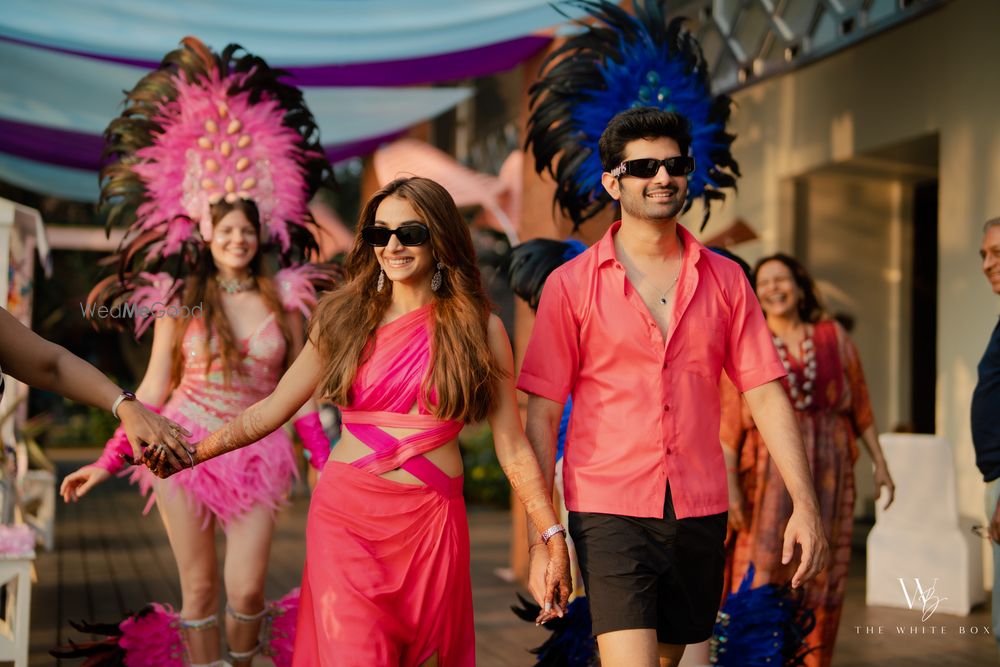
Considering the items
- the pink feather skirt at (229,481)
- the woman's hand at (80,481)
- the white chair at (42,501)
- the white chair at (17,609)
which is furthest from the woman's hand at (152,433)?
the white chair at (42,501)

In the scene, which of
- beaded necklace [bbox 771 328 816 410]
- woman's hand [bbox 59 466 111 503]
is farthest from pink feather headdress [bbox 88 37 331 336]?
beaded necklace [bbox 771 328 816 410]

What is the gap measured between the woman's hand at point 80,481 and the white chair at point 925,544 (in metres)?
4.95

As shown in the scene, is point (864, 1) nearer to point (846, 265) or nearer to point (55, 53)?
point (846, 265)

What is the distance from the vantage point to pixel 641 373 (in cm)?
310

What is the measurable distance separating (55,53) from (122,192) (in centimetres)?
338

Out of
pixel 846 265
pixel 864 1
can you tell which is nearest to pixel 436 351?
pixel 864 1

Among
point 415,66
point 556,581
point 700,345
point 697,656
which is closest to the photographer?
point 556,581

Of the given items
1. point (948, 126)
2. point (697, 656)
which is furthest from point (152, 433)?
point (948, 126)

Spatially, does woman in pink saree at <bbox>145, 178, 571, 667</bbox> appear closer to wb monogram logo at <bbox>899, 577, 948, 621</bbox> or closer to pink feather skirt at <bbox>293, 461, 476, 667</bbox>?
pink feather skirt at <bbox>293, 461, 476, 667</bbox>

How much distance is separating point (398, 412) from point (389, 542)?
1.18 ft

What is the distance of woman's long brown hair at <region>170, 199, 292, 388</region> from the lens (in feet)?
14.3

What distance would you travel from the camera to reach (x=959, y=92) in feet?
24.9

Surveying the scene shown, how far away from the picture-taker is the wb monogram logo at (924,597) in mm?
6773

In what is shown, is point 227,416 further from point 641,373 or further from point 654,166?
point 654,166
